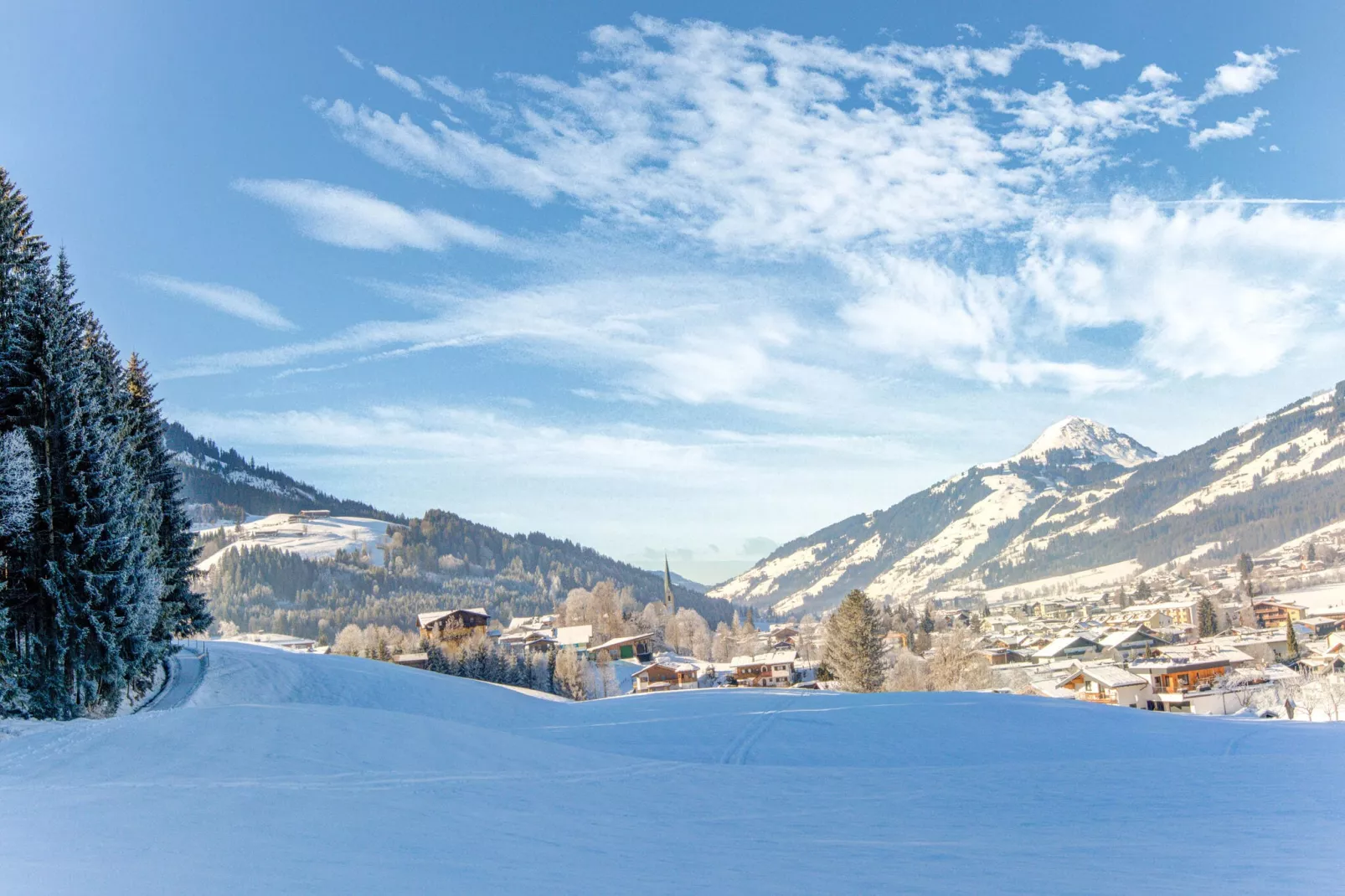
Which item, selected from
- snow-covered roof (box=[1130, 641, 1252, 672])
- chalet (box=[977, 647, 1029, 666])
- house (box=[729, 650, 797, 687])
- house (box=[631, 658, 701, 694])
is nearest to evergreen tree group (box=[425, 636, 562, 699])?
house (box=[631, 658, 701, 694])

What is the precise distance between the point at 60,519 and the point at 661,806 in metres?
20.2

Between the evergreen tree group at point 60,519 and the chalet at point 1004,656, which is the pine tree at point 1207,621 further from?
the evergreen tree group at point 60,519

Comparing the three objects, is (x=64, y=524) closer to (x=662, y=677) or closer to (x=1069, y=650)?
(x=662, y=677)

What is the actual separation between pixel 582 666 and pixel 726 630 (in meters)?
58.1

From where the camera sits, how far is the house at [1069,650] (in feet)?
366

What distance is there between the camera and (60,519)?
79.5ft

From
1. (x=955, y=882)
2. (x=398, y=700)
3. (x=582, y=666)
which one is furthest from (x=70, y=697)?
(x=582, y=666)

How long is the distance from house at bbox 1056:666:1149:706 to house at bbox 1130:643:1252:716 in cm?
151

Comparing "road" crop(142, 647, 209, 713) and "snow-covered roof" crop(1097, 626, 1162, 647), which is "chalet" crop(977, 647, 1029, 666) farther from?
"road" crop(142, 647, 209, 713)

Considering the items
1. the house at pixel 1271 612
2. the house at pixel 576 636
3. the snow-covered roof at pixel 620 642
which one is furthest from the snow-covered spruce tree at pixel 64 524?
the house at pixel 1271 612

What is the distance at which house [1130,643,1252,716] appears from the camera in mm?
64188

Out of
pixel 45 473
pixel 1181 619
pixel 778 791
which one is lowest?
pixel 1181 619

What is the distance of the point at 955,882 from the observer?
973cm

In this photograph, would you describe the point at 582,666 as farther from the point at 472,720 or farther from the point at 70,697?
the point at 70,697
